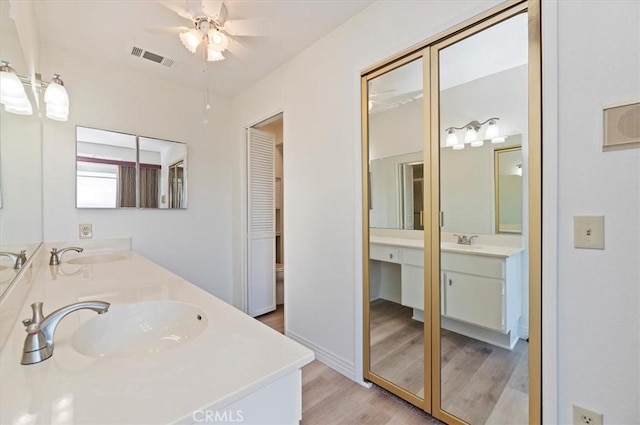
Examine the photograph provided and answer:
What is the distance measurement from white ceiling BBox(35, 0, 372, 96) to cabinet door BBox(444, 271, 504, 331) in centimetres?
182

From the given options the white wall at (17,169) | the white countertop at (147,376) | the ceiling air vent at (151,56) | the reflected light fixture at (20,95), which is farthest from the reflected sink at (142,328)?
the ceiling air vent at (151,56)

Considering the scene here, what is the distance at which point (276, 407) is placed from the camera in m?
0.62

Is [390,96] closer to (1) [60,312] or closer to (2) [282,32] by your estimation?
(2) [282,32]

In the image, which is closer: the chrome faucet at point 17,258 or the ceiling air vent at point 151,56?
the chrome faucet at point 17,258

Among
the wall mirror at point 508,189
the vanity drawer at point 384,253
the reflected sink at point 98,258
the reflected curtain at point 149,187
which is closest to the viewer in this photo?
the wall mirror at point 508,189

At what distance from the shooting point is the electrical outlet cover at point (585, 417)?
1003 mm

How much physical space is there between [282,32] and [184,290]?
188 cm

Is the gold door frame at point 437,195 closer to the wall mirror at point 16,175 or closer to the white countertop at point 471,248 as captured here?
the white countertop at point 471,248

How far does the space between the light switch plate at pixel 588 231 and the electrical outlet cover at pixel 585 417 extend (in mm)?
625

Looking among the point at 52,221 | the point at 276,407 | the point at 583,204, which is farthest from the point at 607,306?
the point at 52,221

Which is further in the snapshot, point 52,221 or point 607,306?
point 52,221

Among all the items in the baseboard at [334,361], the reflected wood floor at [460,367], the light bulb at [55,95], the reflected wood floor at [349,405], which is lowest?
the reflected wood floor at [349,405]

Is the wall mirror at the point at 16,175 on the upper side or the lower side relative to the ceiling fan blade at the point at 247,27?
lower

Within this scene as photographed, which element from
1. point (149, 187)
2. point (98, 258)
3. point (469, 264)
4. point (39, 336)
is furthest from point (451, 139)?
point (98, 258)
